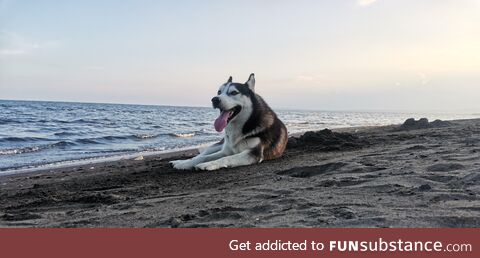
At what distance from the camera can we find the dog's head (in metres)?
6.55

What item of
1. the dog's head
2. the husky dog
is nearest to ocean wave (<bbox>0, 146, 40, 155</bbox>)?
the husky dog

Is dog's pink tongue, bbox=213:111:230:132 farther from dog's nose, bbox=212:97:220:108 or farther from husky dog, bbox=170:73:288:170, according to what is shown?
dog's nose, bbox=212:97:220:108

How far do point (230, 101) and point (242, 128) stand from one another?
519 millimetres

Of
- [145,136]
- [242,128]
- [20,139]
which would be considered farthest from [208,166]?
[145,136]

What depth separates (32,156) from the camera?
34.2 ft

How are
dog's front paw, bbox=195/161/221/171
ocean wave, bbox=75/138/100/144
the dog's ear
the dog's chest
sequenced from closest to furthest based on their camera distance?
dog's front paw, bbox=195/161/221/171, the dog's chest, the dog's ear, ocean wave, bbox=75/138/100/144

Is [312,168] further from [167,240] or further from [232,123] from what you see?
[167,240]

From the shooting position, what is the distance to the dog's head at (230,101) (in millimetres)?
6551

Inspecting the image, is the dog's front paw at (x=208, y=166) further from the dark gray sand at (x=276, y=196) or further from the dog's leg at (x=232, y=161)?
the dark gray sand at (x=276, y=196)

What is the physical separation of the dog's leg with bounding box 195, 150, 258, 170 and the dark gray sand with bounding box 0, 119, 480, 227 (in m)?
0.21

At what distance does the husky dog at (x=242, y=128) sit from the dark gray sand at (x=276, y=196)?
0.34 m

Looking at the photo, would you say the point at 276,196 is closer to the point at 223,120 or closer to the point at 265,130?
the point at 223,120

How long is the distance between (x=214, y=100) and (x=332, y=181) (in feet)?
9.15

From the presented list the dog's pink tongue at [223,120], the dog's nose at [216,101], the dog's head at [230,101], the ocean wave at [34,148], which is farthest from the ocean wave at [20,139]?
the dog's nose at [216,101]
